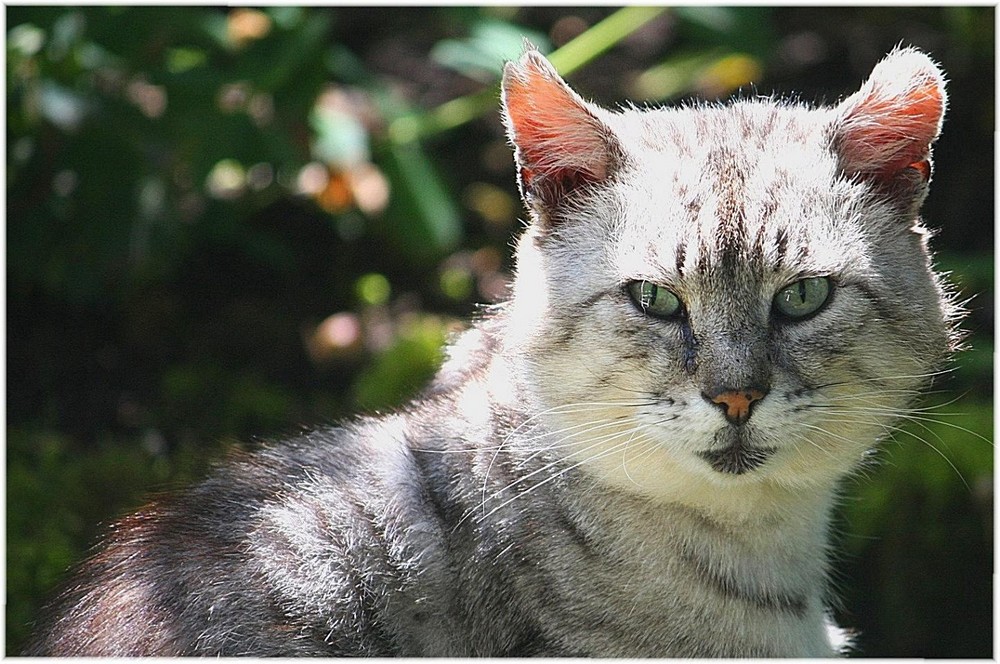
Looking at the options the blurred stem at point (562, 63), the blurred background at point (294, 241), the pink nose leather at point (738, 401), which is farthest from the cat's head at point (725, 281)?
the blurred stem at point (562, 63)

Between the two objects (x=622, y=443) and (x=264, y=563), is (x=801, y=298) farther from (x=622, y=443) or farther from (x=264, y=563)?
(x=264, y=563)

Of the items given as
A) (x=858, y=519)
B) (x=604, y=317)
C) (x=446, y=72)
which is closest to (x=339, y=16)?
(x=446, y=72)

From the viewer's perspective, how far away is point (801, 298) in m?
2.38

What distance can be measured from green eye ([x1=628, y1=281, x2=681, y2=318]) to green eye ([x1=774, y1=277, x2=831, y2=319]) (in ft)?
0.66

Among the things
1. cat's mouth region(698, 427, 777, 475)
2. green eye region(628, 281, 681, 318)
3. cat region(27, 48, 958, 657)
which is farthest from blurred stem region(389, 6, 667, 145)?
cat's mouth region(698, 427, 777, 475)

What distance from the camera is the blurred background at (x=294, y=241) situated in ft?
13.9

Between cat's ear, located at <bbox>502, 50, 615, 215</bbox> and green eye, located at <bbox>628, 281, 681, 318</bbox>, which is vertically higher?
cat's ear, located at <bbox>502, 50, 615, 215</bbox>

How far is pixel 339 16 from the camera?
6.06m

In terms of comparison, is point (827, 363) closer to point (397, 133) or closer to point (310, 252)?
point (397, 133)

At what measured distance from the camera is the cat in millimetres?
2379

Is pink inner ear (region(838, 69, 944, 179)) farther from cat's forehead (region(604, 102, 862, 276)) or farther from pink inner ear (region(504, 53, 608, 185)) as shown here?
pink inner ear (region(504, 53, 608, 185))

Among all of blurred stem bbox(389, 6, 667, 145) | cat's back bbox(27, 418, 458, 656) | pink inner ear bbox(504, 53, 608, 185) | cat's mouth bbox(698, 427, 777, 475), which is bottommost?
cat's back bbox(27, 418, 458, 656)

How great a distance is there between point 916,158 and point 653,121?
1.92ft

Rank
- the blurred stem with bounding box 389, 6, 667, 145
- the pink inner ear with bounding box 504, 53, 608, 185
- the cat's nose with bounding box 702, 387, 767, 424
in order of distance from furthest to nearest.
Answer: the blurred stem with bounding box 389, 6, 667, 145 < the pink inner ear with bounding box 504, 53, 608, 185 < the cat's nose with bounding box 702, 387, 767, 424
